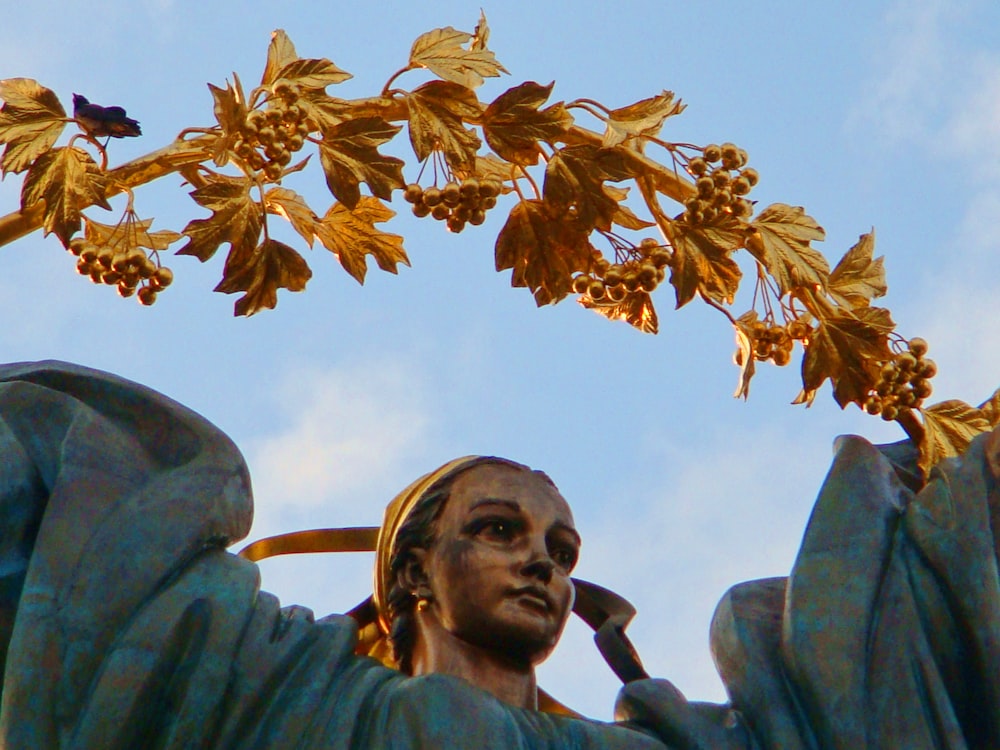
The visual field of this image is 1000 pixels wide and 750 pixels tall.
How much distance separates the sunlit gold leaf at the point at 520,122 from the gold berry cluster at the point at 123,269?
600 mm

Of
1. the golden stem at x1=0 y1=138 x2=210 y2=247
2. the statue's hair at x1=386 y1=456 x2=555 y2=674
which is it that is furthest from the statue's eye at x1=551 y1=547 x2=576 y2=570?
the golden stem at x1=0 y1=138 x2=210 y2=247

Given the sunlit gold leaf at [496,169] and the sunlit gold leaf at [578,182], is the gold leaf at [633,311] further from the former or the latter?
the sunlit gold leaf at [496,169]

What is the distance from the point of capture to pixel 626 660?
4.45 m

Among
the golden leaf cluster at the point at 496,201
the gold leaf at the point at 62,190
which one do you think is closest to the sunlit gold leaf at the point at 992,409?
the golden leaf cluster at the point at 496,201

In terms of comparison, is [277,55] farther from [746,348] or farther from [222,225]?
[746,348]

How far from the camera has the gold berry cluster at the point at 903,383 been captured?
4844mm

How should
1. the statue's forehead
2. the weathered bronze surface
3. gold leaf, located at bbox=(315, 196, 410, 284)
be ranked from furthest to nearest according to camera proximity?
1. gold leaf, located at bbox=(315, 196, 410, 284)
2. the statue's forehead
3. the weathered bronze surface

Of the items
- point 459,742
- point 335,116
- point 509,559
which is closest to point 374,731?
point 459,742

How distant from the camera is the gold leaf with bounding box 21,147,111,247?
4.84 m

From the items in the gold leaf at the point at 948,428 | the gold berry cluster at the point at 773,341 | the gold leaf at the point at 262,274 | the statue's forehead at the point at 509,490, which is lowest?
the statue's forehead at the point at 509,490

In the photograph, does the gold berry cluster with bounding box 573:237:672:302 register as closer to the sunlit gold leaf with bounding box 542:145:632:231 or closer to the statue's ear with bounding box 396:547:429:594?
the sunlit gold leaf with bounding box 542:145:632:231

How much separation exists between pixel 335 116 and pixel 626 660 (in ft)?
3.54

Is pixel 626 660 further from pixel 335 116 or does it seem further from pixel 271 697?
pixel 335 116

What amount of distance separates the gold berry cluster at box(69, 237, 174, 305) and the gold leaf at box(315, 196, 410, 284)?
300 mm
